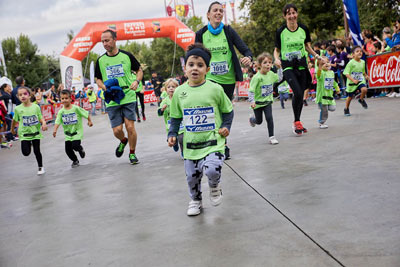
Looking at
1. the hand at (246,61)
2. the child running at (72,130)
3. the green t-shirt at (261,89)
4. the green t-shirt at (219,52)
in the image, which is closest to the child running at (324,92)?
the green t-shirt at (261,89)

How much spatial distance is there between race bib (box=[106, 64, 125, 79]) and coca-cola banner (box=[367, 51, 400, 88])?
8.44 m

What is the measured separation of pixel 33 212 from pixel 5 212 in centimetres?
41

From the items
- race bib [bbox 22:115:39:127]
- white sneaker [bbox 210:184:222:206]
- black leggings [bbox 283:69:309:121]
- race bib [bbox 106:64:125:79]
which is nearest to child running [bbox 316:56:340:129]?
black leggings [bbox 283:69:309:121]

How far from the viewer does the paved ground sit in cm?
301

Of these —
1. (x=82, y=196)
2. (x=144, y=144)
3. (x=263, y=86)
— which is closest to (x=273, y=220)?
(x=82, y=196)

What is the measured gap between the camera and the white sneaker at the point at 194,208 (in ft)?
13.2

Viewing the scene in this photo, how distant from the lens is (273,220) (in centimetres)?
360

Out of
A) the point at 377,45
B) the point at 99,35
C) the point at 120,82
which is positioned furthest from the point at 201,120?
the point at 99,35

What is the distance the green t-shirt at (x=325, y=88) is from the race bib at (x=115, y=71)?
3.96 meters

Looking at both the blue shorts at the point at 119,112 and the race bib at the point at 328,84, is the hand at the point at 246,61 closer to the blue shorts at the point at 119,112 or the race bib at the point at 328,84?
the blue shorts at the point at 119,112

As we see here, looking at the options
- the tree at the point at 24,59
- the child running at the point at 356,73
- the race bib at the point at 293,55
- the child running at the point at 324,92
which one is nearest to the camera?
the race bib at the point at 293,55

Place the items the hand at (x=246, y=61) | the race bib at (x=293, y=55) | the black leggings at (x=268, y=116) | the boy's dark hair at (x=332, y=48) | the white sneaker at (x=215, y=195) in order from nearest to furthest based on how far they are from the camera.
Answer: the white sneaker at (x=215, y=195)
the hand at (x=246, y=61)
the black leggings at (x=268, y=116)
the race bib at (x=293, y=55)
the boy's dark hair at (x=332, y=48)

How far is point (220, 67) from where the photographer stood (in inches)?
259

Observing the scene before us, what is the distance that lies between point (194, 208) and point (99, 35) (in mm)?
21356
